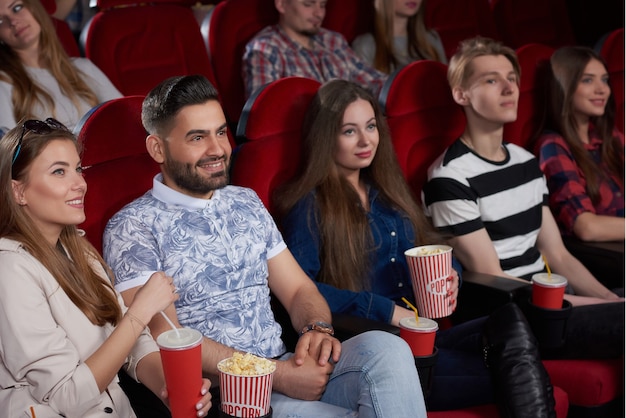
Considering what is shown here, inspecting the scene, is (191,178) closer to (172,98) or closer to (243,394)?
(172,98)

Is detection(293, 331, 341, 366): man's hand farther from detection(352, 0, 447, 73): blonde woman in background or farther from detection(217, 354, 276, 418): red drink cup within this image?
detection(352, 0, 447, 73): blonde woman in background

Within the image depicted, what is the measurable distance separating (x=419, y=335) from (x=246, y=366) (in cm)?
34

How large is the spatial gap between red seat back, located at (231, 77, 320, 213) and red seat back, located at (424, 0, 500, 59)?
4.00 feet

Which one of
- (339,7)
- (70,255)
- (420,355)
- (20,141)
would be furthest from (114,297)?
(339,7)

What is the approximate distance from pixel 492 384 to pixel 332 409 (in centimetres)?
29

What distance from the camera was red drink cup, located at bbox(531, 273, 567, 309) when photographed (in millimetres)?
1425

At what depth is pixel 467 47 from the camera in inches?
71.2

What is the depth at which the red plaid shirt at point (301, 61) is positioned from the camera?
2.11 meters

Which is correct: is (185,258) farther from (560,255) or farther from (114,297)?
(560,255)

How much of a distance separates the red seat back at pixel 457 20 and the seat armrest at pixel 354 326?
4.96 ft

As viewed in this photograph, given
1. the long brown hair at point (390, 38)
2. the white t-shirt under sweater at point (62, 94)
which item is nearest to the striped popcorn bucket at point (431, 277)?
the white t-shirt under sweater at point (62, 94)

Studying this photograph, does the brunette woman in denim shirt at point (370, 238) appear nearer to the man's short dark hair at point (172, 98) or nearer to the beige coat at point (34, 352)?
the man's short dark hair at point (172, 98)

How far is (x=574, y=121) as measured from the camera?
1.98 m

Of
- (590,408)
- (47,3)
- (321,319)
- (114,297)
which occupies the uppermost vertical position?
(47,3)
